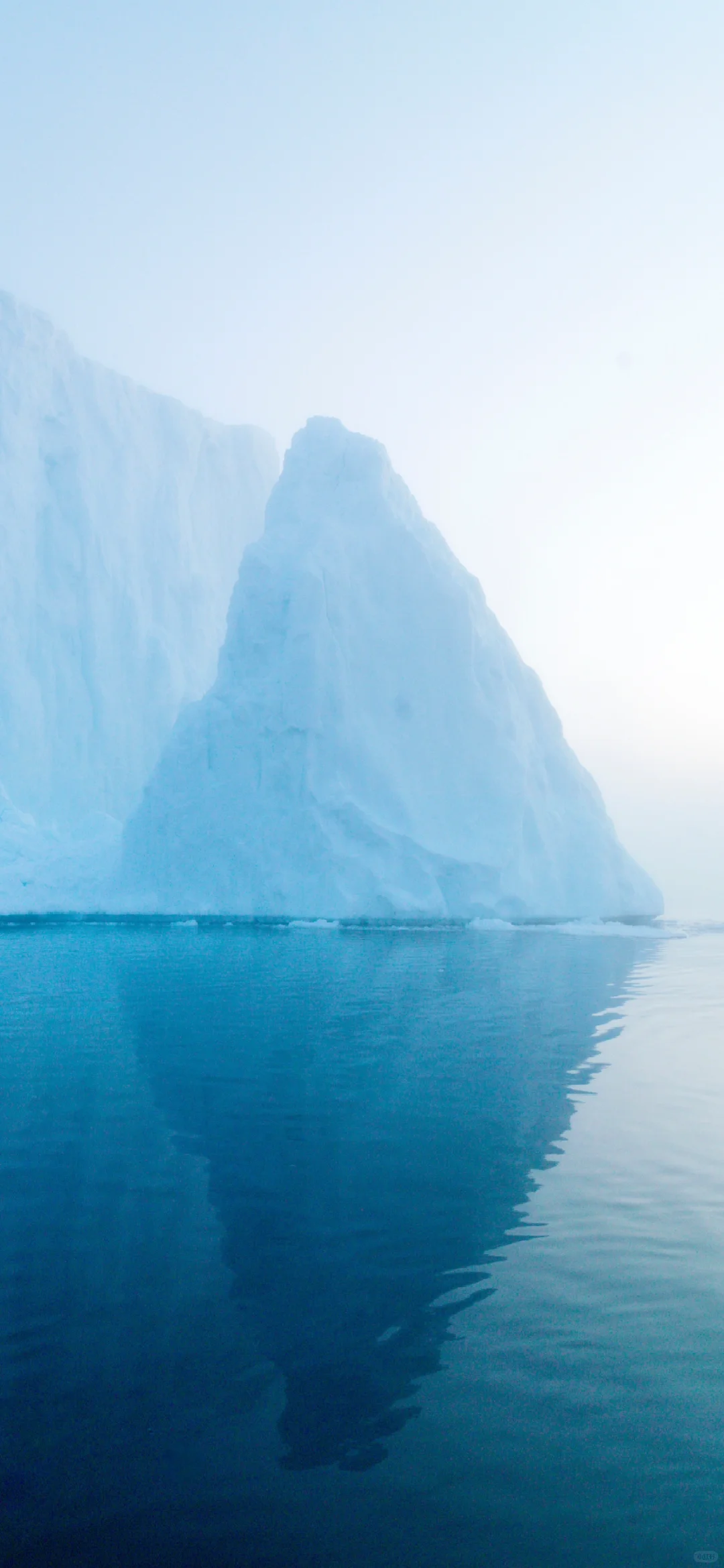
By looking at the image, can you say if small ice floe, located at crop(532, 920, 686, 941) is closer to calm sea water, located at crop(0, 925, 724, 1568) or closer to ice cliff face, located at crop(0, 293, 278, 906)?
ice cliff face, located at crop(0, 293, 278, 906)

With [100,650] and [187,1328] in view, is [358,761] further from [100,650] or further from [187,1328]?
[187,1328]

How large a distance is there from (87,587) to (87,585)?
10cm

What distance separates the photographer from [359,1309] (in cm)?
438

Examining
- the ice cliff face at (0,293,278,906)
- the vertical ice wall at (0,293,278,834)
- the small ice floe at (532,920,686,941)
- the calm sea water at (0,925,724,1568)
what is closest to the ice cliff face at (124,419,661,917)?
the small ice floe at (532,920,686,941)

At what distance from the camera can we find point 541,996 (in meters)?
15.2

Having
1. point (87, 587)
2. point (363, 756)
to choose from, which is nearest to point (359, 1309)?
point (363, 756)

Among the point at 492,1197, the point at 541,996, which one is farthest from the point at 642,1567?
the point at 541,996

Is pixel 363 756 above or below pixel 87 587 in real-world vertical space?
below

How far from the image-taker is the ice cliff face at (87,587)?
4369cm

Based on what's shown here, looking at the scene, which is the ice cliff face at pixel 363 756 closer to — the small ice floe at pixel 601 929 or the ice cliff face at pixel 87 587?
the small ice floe at pixel 601 929

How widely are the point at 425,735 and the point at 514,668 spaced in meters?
4.98

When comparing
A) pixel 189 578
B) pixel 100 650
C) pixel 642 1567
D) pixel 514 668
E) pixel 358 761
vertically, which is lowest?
pixel 642 1567

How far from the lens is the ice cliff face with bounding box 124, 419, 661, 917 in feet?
100.0

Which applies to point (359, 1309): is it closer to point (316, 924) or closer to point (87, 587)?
point (316, 924)
